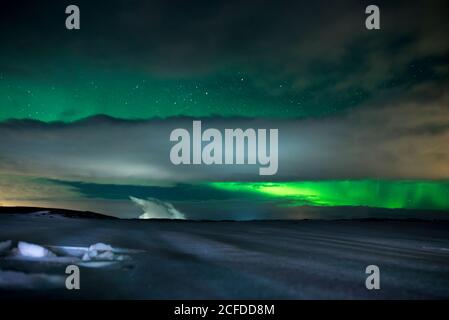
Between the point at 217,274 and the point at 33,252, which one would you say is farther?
the point at 33,252

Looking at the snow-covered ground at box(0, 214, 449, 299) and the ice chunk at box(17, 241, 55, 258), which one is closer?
the snow-covered ground at box(0, 214, 449, 299)

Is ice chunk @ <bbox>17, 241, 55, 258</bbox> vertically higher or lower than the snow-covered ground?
higher

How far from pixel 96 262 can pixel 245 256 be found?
144 inches

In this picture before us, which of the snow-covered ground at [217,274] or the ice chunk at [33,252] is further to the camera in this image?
the ice chunk at [33,252]

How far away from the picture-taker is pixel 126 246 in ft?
36.2

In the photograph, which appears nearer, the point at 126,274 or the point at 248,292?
the point at 248,292

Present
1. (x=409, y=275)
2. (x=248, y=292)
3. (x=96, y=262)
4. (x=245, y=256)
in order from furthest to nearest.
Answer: (x=245, y=256) < (x=96, y=262) < (x=409, y=275) < (x=248, y=292)

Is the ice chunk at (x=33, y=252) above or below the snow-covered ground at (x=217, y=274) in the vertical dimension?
above

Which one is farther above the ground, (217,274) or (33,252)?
(33,252)

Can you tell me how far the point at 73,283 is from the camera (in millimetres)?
6062
